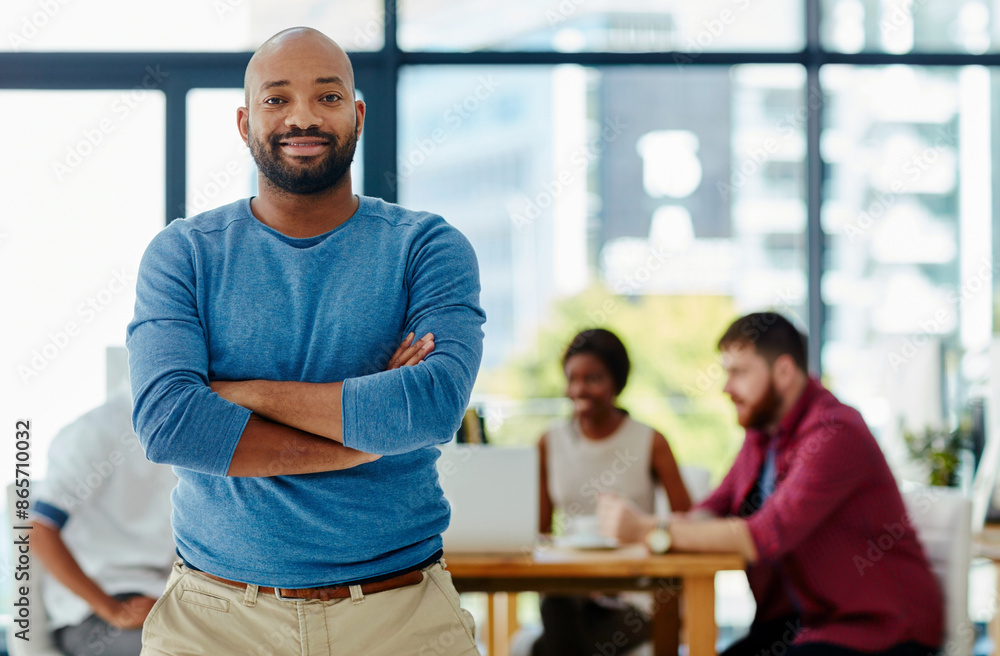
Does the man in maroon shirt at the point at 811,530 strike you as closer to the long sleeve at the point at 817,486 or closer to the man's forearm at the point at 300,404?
the long sleeve at the point at 817,486

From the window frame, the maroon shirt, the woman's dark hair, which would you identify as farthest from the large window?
the maroon shirt

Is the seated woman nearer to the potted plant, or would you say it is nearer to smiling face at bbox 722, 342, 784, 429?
smiling face at bbox 722, 342, 784, 429

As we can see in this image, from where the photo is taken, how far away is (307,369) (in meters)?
1.33

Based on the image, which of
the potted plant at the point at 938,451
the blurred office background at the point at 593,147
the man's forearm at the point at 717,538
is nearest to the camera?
the man's forearm at the point at 717,538

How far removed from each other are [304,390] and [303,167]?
0.34 meters

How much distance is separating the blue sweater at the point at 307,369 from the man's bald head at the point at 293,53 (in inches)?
8.1

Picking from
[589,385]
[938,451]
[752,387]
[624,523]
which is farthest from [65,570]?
[938,451]

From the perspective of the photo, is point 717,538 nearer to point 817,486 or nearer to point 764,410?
point 817,486

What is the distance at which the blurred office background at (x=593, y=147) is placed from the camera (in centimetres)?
379

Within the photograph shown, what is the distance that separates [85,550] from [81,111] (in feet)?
7.27

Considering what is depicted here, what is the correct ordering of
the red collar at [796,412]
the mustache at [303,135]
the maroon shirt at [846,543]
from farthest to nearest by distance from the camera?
the red collar at [796,412], the maroon shirt at [846,543], the mustache at [303,135]

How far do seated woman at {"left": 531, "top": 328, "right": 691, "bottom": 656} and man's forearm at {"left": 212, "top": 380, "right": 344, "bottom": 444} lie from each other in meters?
1.67

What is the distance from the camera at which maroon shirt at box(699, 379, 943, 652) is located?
2168mm

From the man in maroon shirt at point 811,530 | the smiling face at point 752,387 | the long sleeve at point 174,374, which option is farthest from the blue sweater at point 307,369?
the smiling face at point 752,387
